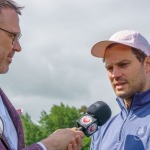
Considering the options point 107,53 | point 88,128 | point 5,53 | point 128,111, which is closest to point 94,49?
point 107,53

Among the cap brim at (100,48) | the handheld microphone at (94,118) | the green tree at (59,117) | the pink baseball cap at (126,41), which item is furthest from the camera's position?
the green tree at (59,117)

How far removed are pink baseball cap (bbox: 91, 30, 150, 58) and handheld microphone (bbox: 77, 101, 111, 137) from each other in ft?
2.50

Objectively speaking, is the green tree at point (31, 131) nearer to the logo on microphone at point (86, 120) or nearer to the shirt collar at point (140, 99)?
the shirt collar at point (140, 99)

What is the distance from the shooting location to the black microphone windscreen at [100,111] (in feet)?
19.6

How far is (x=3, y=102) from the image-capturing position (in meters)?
5.45

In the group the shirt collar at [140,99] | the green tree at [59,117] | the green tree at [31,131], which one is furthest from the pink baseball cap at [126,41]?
the green tree at [59,117]

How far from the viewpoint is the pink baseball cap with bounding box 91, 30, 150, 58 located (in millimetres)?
6546

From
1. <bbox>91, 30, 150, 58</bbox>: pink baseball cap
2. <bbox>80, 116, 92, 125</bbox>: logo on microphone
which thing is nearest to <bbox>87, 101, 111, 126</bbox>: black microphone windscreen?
<bbox>80, 116, 92, 125</bbox>: logo on microphone

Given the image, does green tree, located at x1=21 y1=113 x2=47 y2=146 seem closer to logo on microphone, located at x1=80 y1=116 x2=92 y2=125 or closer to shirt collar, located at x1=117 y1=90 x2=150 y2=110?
shirt collar, located at x1=117 y1=90 x2=150 y2=110

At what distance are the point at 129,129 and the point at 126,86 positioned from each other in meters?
0.49

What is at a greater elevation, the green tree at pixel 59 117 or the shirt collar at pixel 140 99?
the shirt collar at pixel 140 99

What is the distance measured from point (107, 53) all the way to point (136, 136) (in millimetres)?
1058

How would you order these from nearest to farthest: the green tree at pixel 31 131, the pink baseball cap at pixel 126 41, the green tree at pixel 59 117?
the pink baseball cap at pixel 126 41 → the green tree at pixel 31 131 → the green tree at pixel 59 117

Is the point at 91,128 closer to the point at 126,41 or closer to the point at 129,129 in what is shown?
the point at 129,129
